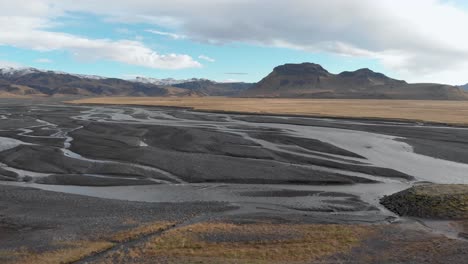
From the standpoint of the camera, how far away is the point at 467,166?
3856 cm

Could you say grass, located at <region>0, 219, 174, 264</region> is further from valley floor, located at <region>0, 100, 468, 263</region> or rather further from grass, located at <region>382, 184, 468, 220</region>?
grass, located at <region>382, 184, 468, 220</region>

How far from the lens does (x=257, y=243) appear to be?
1858cm

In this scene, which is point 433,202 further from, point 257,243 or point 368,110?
point 368,110

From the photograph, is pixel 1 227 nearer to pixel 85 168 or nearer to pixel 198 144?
pixel 85 168

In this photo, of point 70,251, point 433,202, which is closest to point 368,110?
point 433,202

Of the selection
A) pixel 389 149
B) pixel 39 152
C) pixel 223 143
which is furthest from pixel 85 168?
pixel 389 149

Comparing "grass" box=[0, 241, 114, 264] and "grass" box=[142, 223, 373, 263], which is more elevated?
"grass" box=[142, 223, 373, 263]

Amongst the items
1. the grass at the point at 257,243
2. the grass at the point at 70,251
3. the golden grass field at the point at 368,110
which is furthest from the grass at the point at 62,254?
the golden grass field at the point at 368,110

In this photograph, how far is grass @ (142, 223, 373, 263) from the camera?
16.9m

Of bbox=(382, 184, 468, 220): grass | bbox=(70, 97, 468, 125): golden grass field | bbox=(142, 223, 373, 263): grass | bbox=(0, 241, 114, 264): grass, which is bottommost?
bbox=(0, 241, 114, 264): grass

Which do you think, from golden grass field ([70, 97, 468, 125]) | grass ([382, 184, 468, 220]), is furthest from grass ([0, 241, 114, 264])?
golden grass field ([70, 97, 468, 125])

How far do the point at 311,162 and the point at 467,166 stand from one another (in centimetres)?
1508

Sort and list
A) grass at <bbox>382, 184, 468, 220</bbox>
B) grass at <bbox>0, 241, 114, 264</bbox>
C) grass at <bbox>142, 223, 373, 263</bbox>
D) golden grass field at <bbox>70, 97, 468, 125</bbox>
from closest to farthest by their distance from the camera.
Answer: grass at <bbox>0, 241, 114, 264</bbox>, grass at <bbox>142, 223, 373, 263</bbox>, grass at <bbox>382, 184, 468, 220</bbox>, golden grass field at <bbox>70, 97, 468, 125</bbox>

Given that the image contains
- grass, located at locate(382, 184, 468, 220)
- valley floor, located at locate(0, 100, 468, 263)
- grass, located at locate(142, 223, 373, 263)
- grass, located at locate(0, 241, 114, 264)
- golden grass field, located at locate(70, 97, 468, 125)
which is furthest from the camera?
golden grass field, located at locate(70, 97, 468, 125)
